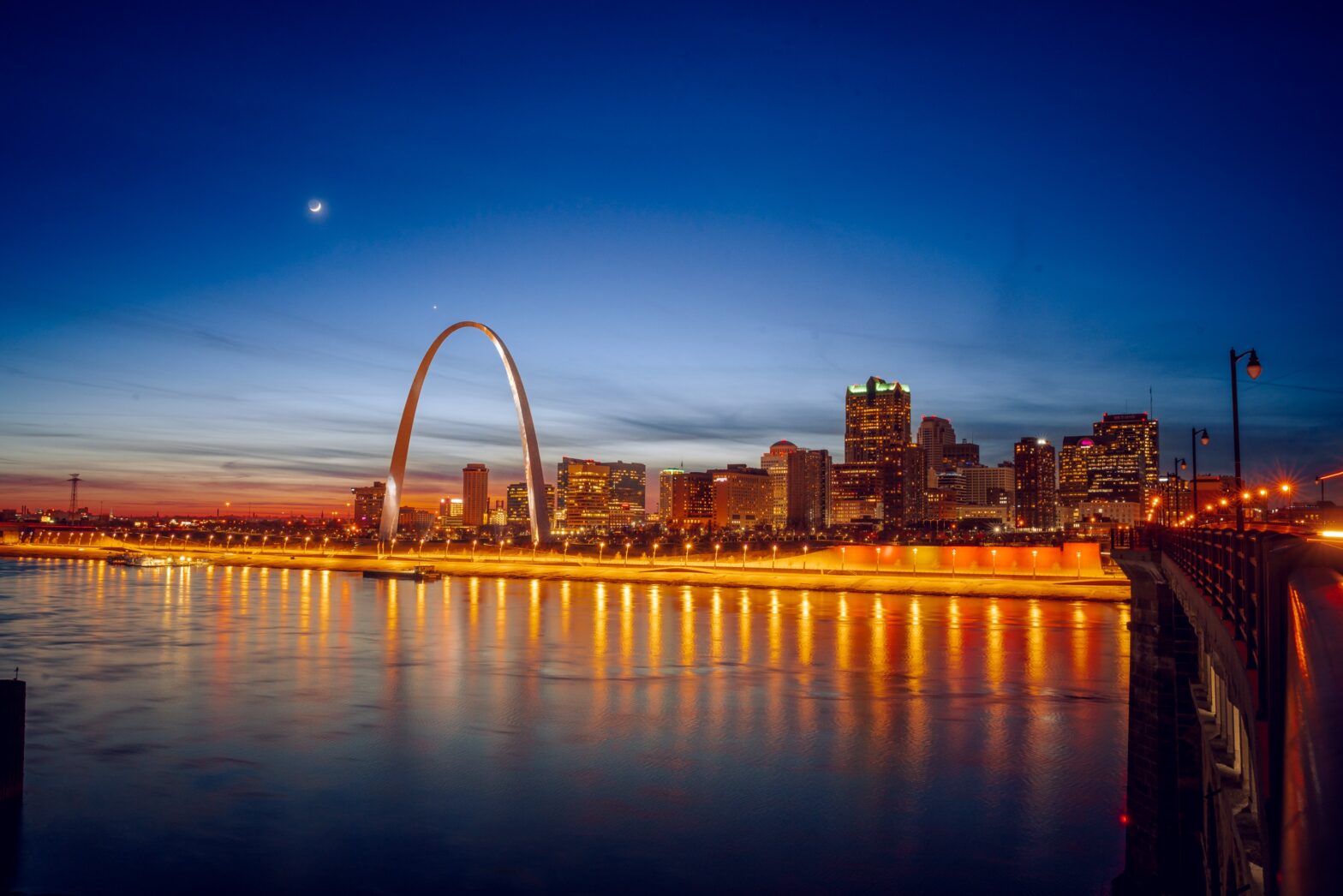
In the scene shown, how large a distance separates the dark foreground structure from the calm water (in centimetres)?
250

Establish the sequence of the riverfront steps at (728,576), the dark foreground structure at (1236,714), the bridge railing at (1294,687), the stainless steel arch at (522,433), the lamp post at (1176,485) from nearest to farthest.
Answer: the bridge railing at (1294,687)
the dark foreground structure at (1236,714)
the lamp post at (1176,485)
the riverfront steps at (728,576)
the stainless steel arch at (522,433)

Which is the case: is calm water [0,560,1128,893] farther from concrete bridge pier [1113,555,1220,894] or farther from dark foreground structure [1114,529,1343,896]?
dark foreground structure [1114,529,1343,896]

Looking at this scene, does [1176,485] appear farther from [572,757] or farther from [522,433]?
[522,433]

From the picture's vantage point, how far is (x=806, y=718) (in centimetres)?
3022

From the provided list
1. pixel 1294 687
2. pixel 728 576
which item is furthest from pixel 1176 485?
pixel 1294 687

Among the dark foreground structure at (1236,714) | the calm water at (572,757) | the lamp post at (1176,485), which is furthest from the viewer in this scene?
the lamp post at (1176,485)

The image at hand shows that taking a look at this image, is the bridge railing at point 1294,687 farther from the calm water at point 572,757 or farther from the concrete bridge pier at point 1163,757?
the calm water at point 572,757

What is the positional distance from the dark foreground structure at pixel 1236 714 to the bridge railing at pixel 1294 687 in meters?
0.01

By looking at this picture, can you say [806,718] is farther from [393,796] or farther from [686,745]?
[393,796]

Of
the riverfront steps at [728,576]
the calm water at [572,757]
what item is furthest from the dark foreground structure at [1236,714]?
the riverfront steps at [728,576]

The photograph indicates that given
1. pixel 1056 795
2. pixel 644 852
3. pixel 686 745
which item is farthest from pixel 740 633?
pixel 644 852

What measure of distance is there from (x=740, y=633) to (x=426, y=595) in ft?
102

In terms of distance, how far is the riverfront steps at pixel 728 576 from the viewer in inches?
2630

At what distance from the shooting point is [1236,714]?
11172 mm
